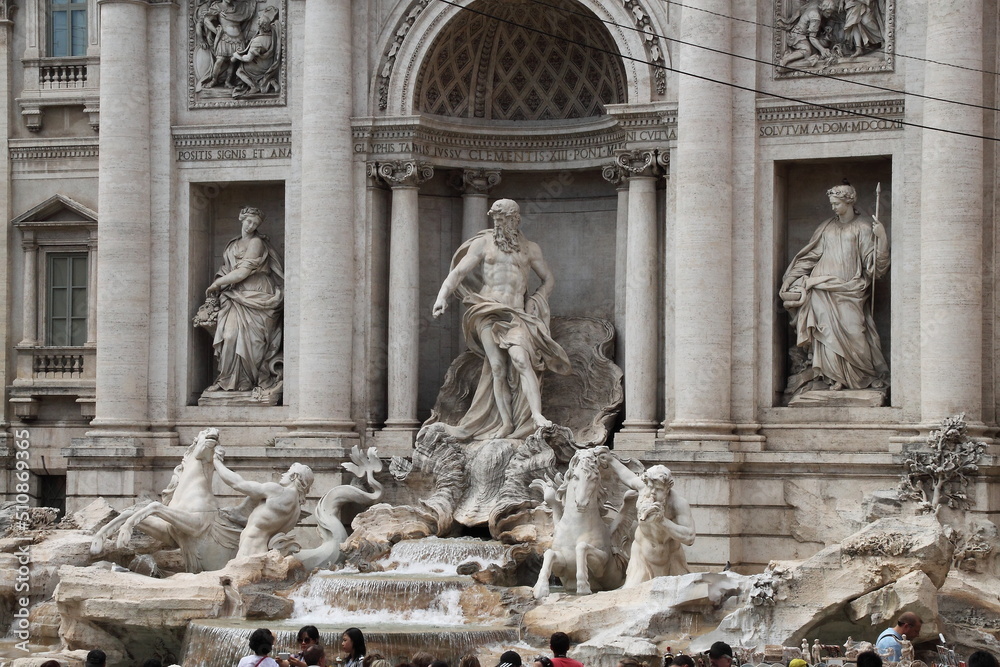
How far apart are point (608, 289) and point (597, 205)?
1388mm

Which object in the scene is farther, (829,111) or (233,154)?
(233,154)

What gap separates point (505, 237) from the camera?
2920 centimetres

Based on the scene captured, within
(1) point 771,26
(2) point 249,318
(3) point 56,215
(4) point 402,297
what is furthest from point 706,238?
(3) point 56,215

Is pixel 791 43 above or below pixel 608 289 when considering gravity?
above

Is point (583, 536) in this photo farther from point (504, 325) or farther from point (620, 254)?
point (620, 254)

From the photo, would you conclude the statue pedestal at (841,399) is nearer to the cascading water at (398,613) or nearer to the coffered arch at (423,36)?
the cascading water at (398,613)

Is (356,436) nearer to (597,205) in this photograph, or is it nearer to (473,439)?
(473,439)

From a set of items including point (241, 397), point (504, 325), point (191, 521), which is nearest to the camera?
point (191, 521)

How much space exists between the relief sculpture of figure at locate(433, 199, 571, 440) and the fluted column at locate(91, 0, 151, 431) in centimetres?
517

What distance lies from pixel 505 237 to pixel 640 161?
2297mm

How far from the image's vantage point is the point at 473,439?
29.4 meters

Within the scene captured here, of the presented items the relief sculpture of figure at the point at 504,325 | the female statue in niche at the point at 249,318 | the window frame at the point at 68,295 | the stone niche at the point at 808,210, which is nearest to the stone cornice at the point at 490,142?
the relief sculpture of figure at the point at 504,325

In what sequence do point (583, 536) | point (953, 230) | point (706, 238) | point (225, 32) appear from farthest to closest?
point (225, 32)
point (706, 238)
point (953, 230)
point (583, 536)

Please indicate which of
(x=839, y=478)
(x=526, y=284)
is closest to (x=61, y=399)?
(x=526, y=284)
